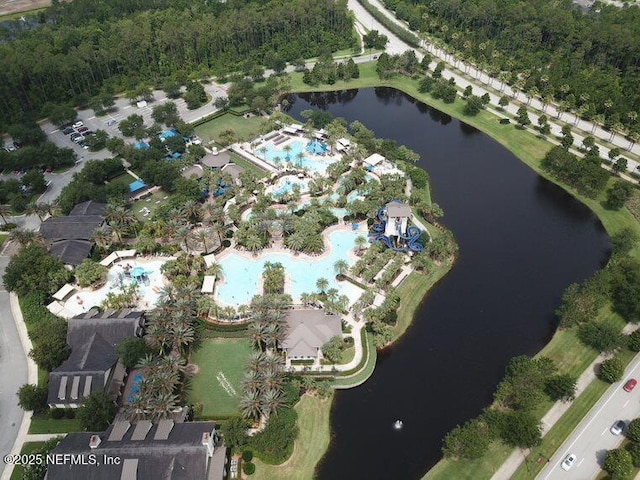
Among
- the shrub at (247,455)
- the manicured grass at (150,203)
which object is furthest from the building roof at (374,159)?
the shrub at (247,455)

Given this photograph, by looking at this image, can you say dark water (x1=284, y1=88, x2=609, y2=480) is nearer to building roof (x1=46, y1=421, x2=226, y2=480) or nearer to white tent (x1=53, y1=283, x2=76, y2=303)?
building roof (x1=46, y1=421, x2=226, y2=480)

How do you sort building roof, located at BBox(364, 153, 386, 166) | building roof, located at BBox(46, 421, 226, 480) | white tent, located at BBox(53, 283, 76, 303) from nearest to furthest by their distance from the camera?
1. building roof, located at BBox(46, 421, 226, 480)
2. white tent, located at BBox(53, 283, 76, 303)
3. building roof, located at BBox(364, 153, 386, 166)

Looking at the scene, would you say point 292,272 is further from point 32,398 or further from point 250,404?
point 32,398

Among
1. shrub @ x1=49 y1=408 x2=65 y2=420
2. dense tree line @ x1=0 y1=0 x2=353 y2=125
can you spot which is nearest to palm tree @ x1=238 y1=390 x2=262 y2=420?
shrub @ x1=49 y1=408 x2=65 y2=420

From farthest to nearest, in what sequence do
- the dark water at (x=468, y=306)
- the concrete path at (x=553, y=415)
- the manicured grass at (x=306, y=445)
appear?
the dark water at (x=468, y=306) → the manicured grass at (x=306, y=445) → the concrete path at (x=553, y=415)

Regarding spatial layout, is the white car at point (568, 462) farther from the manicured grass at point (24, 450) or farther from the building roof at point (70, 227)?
the building roof at point (70, 227)

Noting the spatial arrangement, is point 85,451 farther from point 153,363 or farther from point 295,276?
point 295,276
